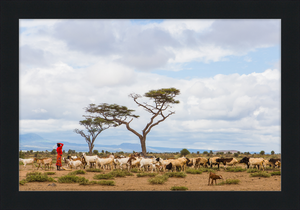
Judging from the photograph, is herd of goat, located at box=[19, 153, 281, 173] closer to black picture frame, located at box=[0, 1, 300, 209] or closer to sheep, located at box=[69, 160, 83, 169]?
sheep, located at box=[69, 160, 83, 169]

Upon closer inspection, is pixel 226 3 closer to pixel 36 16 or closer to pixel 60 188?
pixel 36 16

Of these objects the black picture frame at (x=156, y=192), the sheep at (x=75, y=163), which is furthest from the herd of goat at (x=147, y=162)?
the black picture frame at (x=156, y=192)

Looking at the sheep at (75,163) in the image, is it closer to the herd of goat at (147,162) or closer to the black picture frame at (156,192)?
the herd of goat at (147,162)

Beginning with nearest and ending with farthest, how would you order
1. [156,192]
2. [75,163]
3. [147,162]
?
[156,192] → [147,162] → [75,163]

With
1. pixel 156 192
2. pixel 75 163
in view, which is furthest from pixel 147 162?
pixel 156 192

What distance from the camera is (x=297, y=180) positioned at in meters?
8.49

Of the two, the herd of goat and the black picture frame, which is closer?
the black picture frame

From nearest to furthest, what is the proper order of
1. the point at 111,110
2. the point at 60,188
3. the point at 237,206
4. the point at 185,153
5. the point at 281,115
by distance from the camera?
the point at 237,206 < the point at 281,115 < the point at 60,188 < the point at 111,110 < the point at 185,153

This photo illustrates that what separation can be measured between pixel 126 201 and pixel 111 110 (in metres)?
29.6

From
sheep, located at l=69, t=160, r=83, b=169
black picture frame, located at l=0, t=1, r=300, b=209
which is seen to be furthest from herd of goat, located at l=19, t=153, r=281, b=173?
black picture frame, located at l=0, t=1, r=300, b=209

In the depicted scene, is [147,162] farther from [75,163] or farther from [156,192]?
[156,192]

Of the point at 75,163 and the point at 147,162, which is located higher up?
the point at 147,162

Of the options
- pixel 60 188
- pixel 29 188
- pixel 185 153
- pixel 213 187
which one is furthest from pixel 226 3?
pixel 185 153

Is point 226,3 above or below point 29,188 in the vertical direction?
above
